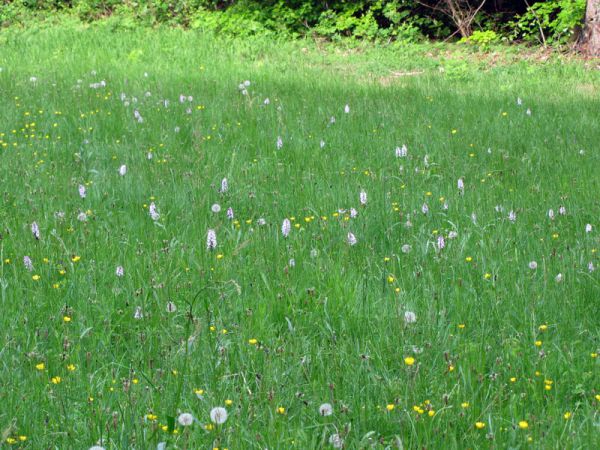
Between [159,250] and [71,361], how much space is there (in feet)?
3.82

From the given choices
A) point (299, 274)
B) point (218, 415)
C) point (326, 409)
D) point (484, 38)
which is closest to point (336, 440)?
point (326, 409)

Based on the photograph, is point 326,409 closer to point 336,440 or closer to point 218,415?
point 336,440

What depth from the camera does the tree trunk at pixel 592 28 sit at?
1152 centimetres

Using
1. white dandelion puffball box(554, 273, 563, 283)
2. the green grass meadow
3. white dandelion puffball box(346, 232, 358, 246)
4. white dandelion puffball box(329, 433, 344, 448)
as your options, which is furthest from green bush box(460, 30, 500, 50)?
white dandelion puffball box(329, 433, 344, 448)

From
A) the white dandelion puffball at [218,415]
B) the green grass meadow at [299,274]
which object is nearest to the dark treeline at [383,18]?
the green grass meadow at [299,274]

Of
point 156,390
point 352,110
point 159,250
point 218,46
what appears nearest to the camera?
point 156,390

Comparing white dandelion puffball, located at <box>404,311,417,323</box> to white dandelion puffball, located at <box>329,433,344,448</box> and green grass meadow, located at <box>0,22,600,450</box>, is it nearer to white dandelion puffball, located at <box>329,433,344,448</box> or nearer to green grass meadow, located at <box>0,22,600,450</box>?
green grass meadow, located at <box>0,22,600,450</box>

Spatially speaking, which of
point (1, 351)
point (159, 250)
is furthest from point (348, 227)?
point (1, 351)

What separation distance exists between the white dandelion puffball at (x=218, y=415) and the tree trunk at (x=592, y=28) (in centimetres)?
1074

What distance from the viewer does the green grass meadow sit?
2.52 meters

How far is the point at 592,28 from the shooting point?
1159 centimetres

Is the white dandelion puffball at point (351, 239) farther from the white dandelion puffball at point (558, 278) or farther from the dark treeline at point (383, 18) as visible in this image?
the dark treeline at point (383, 18)

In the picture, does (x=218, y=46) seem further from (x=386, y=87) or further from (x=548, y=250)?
(x=548, y=250)

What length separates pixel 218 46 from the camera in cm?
1291
